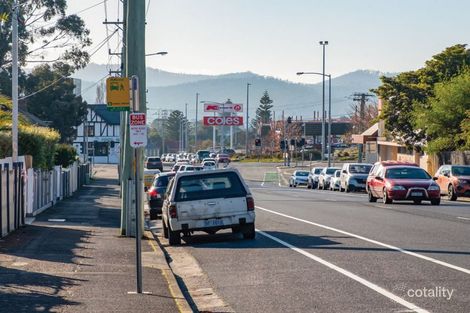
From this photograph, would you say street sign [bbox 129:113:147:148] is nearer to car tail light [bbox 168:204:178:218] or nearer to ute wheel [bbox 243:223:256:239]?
car tail light [bbox 168:204:178:218]

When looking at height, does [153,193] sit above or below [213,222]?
above

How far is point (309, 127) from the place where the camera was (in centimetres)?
16350

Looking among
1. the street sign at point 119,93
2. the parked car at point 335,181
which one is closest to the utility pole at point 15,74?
the street sign at point 119,93

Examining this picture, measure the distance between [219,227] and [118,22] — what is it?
32.7 metres

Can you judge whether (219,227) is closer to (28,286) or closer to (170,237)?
(170,237)

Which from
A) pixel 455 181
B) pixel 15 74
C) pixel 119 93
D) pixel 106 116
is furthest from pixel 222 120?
pixel 119 93

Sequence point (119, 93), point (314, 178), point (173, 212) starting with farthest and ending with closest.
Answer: point (314, 178) → point (173, 212) → point (119, 93)

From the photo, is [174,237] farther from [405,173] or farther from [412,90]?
[412,90]

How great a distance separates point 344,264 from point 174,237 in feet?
20.7

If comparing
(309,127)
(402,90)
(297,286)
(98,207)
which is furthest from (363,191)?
(309,127)

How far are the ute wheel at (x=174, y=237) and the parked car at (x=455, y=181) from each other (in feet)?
75.4

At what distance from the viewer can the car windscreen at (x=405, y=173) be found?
118ft

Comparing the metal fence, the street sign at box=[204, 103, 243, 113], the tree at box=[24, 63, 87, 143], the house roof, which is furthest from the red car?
the street sign at box=[204, 103, 243, 113]

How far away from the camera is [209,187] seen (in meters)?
21.0
